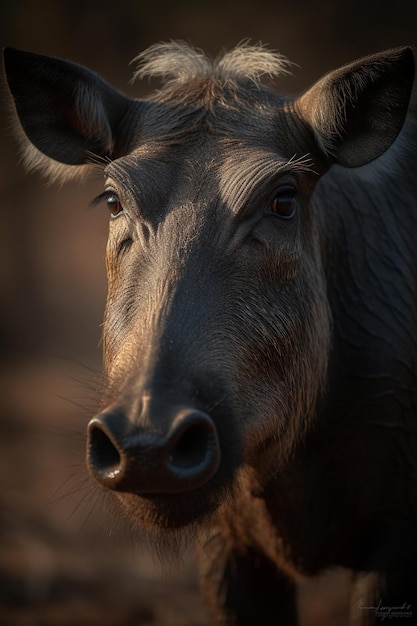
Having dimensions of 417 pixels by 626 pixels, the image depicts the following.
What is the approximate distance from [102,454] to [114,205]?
1.54 m

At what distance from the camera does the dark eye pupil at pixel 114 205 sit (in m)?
4.35

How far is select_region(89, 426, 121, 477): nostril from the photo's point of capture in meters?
3.28

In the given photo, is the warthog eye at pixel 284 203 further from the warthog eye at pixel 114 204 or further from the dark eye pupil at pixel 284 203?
the warthog eye at pixel 114 204

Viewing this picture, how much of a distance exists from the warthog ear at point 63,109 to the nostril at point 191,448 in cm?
201

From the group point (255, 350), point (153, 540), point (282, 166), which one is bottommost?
point (153, 540)

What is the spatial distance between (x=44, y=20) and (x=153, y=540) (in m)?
15.4

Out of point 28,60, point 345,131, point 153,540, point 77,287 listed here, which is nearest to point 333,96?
point 345,131

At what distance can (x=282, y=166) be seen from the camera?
4.10m

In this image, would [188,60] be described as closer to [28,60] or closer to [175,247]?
[28,60]

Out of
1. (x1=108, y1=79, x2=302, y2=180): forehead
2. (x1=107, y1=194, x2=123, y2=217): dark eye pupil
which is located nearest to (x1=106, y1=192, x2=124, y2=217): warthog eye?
(x1=107, y1=194, x2=123, y2=217): dark eye pupil

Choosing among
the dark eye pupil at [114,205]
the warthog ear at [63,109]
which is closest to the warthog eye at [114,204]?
the dark eye pupil at [114,205]

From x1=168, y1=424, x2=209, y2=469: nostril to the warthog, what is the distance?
0.01 metres

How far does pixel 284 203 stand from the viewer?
421 centimetres

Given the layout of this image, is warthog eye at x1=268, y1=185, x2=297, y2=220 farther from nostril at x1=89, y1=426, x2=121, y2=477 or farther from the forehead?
nostril at x1=89, y1=426, x2=121, y2=477
